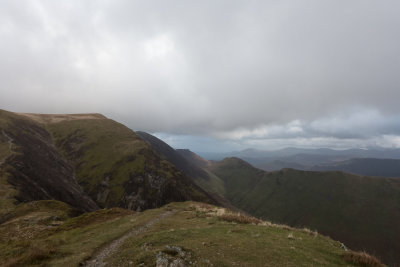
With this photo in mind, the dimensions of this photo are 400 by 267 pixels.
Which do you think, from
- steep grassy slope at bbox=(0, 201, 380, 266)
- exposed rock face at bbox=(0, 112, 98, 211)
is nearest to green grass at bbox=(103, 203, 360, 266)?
steep grassy slope at bbox=(0, 201, 380, 266)

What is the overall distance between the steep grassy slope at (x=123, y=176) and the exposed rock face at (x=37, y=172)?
10997 millimetres

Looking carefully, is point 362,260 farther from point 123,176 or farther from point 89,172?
point 89,172

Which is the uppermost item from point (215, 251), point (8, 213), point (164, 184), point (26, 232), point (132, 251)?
point (215, 251)

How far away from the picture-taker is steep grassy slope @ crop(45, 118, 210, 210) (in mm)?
146500

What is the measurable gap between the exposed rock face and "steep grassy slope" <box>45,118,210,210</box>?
1100 cm

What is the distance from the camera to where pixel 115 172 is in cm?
16150

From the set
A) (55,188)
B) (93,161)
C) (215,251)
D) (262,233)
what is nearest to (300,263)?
(215,251)

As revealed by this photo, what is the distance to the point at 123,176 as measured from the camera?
523 feet

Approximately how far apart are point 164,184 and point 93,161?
6604 centimetres

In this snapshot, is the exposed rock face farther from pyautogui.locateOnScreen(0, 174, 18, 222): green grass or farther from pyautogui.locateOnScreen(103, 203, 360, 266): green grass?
pyautogui.locateOnScreen(103, 203, 360, 266): green grass

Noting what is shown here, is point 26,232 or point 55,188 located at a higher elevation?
point 26,232

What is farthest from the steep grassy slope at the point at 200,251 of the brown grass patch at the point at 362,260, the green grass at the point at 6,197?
the green grass at the point at 6,197

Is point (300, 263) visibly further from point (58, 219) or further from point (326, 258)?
point (58, 219)

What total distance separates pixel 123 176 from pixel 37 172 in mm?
57912
